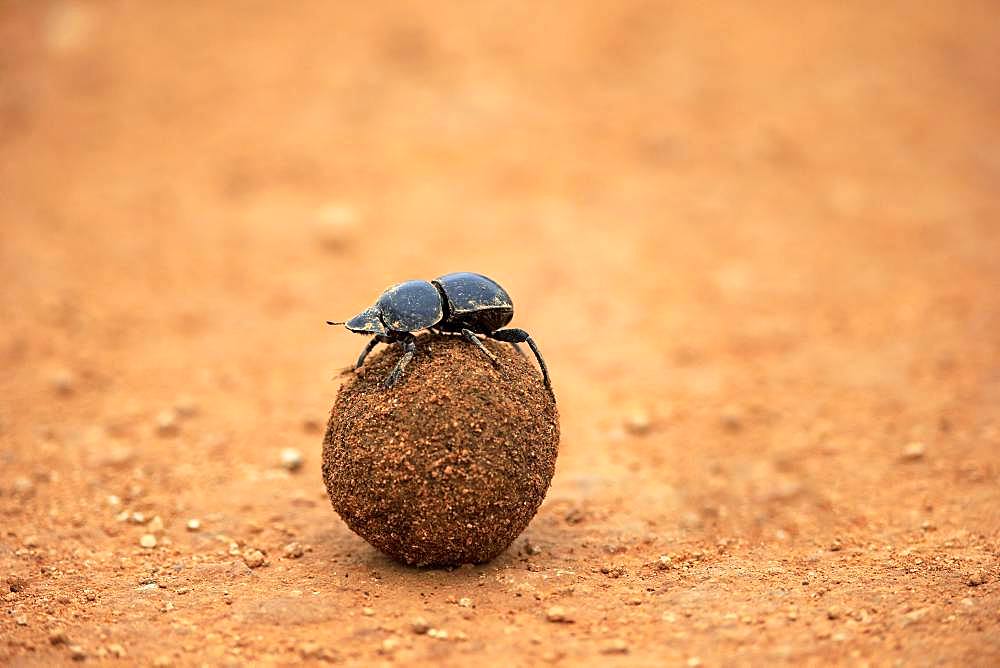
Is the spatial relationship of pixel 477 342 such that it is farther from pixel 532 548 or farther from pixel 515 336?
pixel 532 548

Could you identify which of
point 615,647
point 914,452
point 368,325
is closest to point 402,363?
point 368,325

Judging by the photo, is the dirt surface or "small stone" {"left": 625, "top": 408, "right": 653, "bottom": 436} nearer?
the dirt surface

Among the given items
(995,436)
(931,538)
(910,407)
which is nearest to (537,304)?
(910,407)

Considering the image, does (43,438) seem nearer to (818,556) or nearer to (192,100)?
(818,556)

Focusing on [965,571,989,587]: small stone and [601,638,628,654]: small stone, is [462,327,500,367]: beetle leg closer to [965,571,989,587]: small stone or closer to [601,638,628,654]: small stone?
[601,638,628,654]: small stone

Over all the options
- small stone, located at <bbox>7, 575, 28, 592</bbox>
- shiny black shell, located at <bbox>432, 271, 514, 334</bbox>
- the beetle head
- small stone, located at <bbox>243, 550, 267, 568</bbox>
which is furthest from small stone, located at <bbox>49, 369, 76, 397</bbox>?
shiny black shell, located at <bbox>432, 271, 514, 334</bbox>

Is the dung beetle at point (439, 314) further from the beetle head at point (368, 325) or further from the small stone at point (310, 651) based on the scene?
the small stone at point (310, 651)
